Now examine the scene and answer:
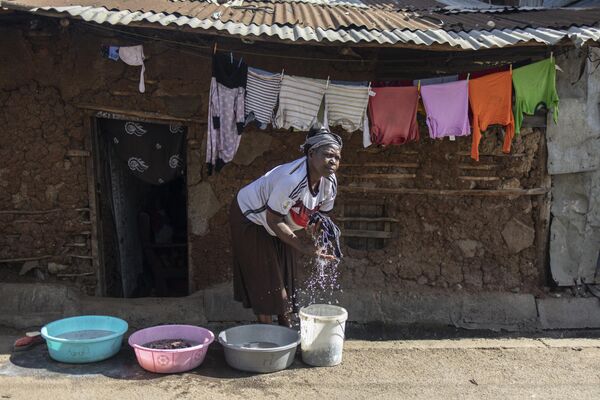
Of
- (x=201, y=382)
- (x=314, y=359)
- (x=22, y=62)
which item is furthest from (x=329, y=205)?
(x=22, y=62)

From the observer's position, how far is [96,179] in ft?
18.1

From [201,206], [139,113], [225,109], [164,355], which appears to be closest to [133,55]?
[139,113]

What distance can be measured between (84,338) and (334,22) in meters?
3.49

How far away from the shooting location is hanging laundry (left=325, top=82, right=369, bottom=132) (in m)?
5.06

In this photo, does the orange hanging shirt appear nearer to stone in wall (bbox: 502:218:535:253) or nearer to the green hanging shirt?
the green hanging shirt

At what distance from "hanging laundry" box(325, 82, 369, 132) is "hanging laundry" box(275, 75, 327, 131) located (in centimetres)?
9

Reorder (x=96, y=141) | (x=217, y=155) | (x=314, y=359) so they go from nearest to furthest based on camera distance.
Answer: (x=314, y=359) → (x=217, y=155) → (x=96, y=141)

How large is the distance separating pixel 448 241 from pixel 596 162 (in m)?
1.67

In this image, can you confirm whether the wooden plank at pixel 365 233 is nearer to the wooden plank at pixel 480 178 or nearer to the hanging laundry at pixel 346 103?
the wooden plank at pixel 480 178

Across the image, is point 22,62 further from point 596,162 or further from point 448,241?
A: point 596,162

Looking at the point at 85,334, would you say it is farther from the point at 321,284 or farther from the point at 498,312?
the point at 498,312

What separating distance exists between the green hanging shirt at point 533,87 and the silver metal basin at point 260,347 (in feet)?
9.30

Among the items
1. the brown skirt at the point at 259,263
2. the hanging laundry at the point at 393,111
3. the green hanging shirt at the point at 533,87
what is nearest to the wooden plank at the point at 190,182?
the brown skirt at the point at 259,263

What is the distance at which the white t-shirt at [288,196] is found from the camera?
12.8 ft
